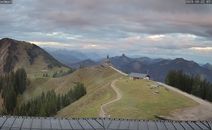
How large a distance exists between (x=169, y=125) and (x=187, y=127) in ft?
6.95

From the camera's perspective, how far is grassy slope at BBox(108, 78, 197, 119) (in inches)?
4151

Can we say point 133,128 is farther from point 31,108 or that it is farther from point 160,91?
point 31,108

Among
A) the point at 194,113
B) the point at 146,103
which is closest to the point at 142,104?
the point at 146,103

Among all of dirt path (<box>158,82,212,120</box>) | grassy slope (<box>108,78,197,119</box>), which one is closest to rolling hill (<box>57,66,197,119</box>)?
grassy slope (<box>108,78,197,119</box>)

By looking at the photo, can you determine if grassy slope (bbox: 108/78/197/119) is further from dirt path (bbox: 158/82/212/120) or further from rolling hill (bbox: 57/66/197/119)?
dirt path (bbox: 158/82/212/120)

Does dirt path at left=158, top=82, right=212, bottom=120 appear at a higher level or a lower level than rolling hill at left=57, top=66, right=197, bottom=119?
lower

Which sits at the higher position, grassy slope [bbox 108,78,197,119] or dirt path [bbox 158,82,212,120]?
grassy slope [bbox 108,78,197,119]

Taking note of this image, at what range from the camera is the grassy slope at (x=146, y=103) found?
346 ft

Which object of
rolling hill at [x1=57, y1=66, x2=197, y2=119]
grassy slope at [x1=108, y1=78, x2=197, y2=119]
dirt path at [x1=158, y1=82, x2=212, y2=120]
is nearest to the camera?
grassy slope at [x1=108, y1=78, x2=197, y2=119]

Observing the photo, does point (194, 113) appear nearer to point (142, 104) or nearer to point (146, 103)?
point (146, 103)

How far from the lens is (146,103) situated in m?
123

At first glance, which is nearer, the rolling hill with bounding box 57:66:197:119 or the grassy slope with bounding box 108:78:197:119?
the grassy slope with bounding box 108:78:197:119

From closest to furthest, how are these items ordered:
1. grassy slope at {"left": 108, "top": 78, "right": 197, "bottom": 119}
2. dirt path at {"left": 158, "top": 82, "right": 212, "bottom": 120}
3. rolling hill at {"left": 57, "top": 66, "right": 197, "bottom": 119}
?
grassy slope at {"left": 108, "top": 78, "right": 197, "bottom": 119} → rolling hill at {"left": 57, "top": 66, "right": 197, "bottom": 119} → dirt path at {"left": 158, "top": 82, "right": 212, "bottom": 120}

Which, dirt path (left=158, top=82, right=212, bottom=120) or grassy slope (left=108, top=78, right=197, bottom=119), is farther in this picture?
dirt path (left=158, top=82, right=212, bottom=120)
